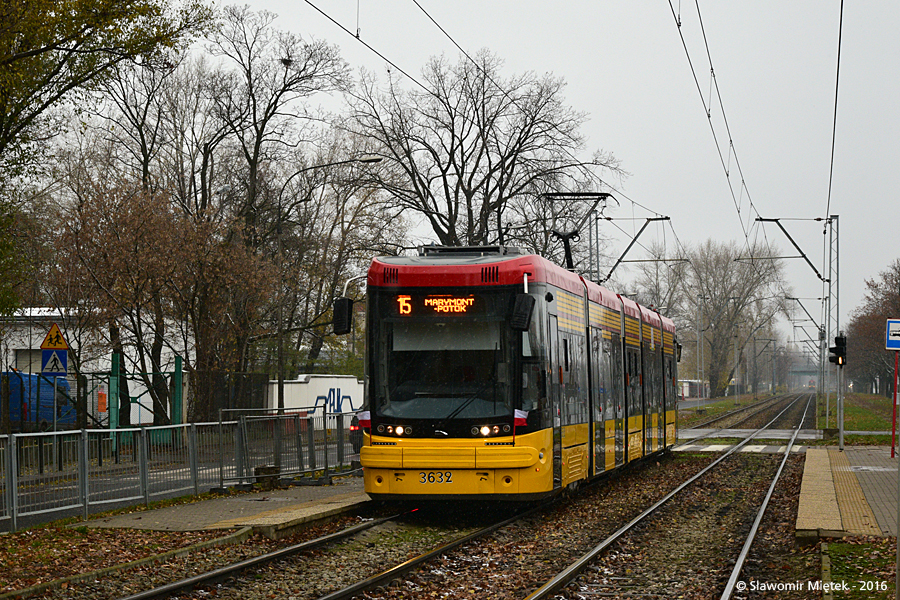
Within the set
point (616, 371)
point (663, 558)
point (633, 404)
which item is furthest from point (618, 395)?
point (663, 558)

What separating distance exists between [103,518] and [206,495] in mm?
3165

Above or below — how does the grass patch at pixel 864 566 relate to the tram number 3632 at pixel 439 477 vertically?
below

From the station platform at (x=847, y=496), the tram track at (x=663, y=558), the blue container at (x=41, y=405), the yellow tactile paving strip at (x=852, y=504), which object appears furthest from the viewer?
the blue container at (x=41, y=405)

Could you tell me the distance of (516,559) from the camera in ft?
36.0

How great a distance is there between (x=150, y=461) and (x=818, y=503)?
9183 mm

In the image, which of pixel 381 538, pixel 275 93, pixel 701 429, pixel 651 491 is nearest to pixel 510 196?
pixel 275 93

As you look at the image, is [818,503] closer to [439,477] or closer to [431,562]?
[439,477]

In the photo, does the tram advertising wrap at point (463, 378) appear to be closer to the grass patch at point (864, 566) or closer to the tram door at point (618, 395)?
the grass patch at point (864, 566)

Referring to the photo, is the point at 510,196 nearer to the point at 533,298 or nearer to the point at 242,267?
the point at 242,267

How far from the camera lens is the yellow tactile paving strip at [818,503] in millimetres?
12031

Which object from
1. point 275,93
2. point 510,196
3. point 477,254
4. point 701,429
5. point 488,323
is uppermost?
point 275,93

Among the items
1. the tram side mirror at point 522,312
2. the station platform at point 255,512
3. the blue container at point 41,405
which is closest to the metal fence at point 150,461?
the station platform at point 255,512

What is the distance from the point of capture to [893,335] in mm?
18516

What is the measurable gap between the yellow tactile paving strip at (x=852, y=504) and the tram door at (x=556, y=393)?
3.46 meters
